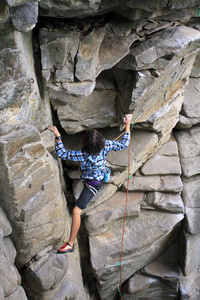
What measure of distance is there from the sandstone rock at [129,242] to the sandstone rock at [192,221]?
29 cm

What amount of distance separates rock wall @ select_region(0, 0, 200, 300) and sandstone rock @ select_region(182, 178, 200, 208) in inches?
0.7

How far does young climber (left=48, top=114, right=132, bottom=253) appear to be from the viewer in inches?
144

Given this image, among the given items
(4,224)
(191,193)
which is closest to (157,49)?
(4,224)

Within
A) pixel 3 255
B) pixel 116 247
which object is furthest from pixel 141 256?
pixel 3 255

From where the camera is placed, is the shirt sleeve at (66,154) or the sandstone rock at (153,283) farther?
the sandstone rock at (153,283)

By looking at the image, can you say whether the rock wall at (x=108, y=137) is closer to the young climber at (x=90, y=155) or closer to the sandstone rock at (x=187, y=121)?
the sandstone rock at (x=187, y=121)

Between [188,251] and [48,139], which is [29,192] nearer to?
[48,139]

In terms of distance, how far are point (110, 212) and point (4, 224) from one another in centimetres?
221

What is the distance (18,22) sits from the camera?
8.07 ft

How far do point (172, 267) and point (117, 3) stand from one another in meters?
4.96

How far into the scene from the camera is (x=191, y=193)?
18.6ft

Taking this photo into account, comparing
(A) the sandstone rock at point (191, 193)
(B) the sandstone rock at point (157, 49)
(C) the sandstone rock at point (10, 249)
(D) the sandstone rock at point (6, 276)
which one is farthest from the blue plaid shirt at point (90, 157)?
(A) the sandstone rock at point (191, 193)

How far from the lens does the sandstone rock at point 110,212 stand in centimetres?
503

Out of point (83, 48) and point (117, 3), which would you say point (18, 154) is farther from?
point (117, 3)
